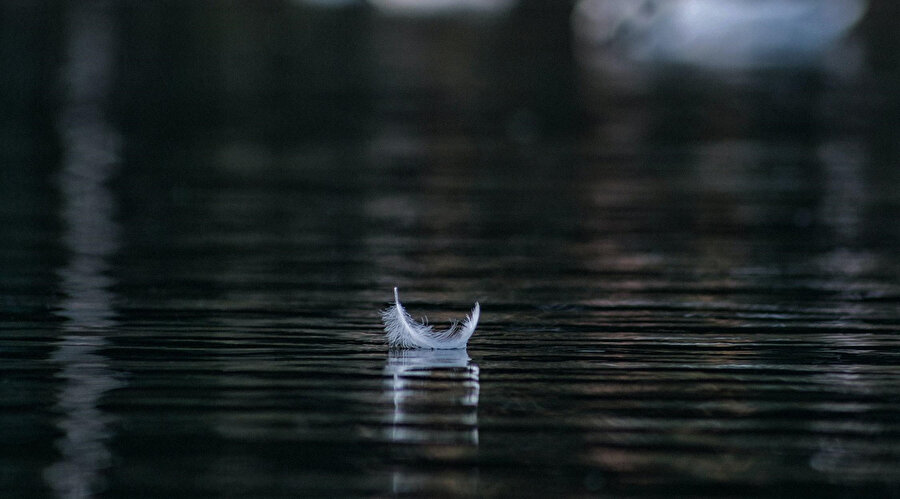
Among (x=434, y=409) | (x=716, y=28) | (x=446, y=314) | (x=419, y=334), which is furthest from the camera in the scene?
(x=716, y=28)

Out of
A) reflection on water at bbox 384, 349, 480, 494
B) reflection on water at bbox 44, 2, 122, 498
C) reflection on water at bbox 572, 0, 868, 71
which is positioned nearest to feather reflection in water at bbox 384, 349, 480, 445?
reflection on water at bbox 384, 349, 480, 494

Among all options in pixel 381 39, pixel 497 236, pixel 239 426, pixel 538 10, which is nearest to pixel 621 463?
pixel 239 426

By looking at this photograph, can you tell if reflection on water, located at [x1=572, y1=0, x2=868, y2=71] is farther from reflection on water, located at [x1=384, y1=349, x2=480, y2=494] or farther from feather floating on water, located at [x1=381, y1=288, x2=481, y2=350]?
reflection on water, located at [x1=384, y1=349, x2=480, y2=494]

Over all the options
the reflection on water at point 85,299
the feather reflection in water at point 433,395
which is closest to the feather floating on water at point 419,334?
the feather reflection in water at point 433,395

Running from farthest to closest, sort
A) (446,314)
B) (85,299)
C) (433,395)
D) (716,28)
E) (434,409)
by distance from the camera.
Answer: (716,28), (85,299), (446,314), (433,395), (434,409)

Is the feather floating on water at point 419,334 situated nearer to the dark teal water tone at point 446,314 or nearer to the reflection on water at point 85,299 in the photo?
the dark teal water tone at point 446,314

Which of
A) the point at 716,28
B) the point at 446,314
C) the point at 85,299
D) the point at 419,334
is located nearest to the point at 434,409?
the point at 419,334

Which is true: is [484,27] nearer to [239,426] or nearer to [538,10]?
[538,10]

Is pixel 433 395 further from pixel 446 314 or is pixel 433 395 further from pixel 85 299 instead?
pixel 85 299
